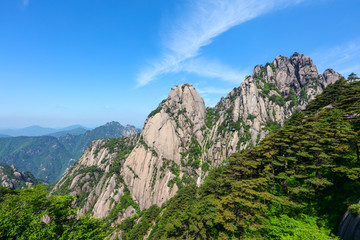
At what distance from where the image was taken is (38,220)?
17234mm

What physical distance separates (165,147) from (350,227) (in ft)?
445

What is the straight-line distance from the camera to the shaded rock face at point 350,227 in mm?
13659

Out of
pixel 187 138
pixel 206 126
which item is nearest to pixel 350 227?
pixel 187 138

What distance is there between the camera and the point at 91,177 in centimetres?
15412

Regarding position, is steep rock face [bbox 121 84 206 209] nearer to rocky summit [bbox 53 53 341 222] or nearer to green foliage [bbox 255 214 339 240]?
rocky summit [bbox 53 53 341 222]

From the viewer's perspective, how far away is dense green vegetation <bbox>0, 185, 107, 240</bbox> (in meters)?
14.8

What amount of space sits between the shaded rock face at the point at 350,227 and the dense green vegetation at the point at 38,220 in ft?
85.8

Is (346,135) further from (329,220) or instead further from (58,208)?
(58,208)

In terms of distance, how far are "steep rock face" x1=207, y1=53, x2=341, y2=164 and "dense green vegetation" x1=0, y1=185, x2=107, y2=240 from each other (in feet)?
402

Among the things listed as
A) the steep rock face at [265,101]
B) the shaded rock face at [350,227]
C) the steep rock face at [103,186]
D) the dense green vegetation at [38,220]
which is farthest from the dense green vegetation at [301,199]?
the steep rock face at [103,186]

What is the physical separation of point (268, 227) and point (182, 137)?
448 ft

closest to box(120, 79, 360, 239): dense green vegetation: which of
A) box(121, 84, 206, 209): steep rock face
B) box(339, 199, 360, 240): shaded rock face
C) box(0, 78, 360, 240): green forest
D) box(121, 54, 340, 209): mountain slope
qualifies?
box(0, 78, 360, 240): green forest

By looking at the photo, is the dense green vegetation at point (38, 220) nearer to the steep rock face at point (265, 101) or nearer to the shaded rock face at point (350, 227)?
the shaded rock face at point (350, 227)

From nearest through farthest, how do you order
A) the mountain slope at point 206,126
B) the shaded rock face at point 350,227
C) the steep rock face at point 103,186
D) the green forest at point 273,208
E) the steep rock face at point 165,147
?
1. the shaded rock face at point 350,227
2. the green forest at point 273,208
3. the steep rock face at point 103,186
4. the steep rock face at point 165,147
5. the mountain slope at point 206,126
